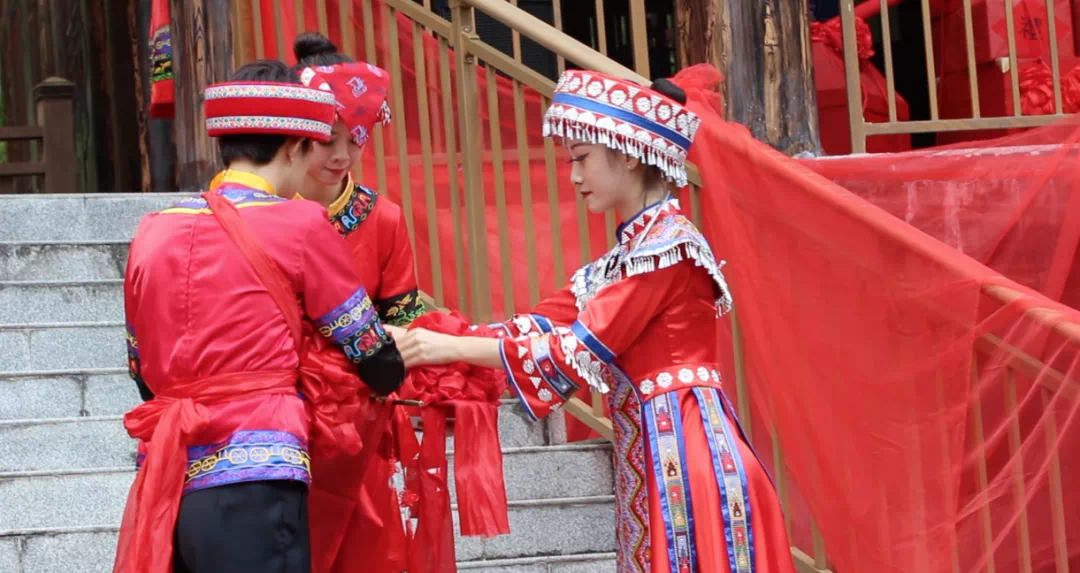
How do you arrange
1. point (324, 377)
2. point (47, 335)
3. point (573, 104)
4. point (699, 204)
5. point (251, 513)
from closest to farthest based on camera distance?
point (251, 513), point (324, 377), point (573, 104), point (699, 204), point (47, 335)

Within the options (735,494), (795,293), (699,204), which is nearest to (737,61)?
(699,204)

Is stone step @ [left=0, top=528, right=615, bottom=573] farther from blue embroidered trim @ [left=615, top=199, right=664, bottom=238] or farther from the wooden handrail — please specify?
the wooden handrail

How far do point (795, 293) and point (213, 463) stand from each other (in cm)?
179

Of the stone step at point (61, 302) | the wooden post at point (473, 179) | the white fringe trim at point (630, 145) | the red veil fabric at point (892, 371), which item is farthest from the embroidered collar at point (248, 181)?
the stone step at point (61, 302)

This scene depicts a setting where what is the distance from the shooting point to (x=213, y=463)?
3.23 m

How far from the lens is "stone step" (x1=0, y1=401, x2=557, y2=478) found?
486 cm

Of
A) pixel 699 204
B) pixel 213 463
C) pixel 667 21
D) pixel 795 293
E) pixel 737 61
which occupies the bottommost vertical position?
pixel 213 463

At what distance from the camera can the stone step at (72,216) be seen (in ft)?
20.4

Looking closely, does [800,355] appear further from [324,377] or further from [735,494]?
[324,377]

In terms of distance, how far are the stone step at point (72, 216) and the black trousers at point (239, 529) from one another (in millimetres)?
3191

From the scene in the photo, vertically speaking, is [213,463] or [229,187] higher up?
[229,187]

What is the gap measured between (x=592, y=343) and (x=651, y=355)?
15cm

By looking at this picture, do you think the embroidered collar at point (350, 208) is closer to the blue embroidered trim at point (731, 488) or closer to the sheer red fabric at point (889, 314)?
the sheer red fabric at point (889, 314)

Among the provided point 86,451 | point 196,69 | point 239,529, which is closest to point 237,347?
point 239,529
